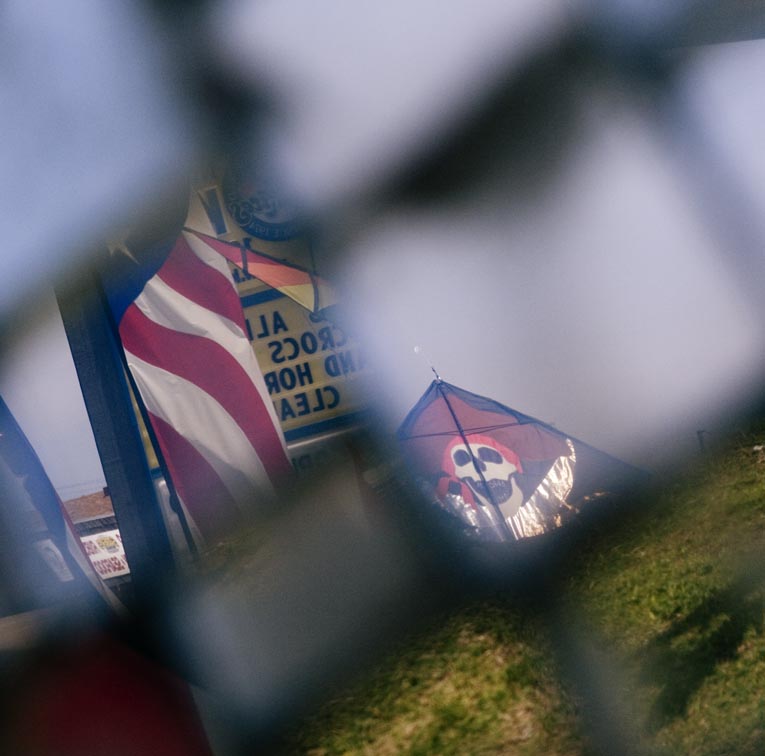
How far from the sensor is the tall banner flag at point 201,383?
132 cm

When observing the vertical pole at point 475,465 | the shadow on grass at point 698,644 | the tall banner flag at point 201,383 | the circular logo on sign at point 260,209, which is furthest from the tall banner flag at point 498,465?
the tall banner flag at point 201,383

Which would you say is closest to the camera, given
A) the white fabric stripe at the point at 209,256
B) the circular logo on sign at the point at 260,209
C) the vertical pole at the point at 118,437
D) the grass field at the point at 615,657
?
the grass field at the point at 615,657

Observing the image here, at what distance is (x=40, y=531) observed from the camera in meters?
1.00

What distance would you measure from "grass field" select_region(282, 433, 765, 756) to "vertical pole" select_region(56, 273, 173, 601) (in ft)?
1.81

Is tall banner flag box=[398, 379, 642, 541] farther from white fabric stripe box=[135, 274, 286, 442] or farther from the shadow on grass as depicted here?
white fabric stripe box=[135, 274, 286, 442]

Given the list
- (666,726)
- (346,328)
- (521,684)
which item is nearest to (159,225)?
(346,328)

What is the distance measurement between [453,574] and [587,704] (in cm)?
18

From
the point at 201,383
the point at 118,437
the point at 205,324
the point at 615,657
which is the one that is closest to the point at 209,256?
the point at 205,324

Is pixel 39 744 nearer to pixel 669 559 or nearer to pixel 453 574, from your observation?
pixel 453 574

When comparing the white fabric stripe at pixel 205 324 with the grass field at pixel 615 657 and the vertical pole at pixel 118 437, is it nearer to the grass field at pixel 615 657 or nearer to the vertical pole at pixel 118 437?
the vertical pole at pixel 118 437

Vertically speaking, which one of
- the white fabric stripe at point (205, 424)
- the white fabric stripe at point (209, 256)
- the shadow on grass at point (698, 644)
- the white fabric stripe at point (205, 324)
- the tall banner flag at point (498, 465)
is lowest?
the shadow on grass at point (698, 644)

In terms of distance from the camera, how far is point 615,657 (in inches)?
31.6

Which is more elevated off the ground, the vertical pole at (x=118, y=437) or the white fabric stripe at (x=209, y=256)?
the white fabric stripe at (x=209, y=256)

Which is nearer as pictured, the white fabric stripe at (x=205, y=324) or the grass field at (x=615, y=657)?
the grass field at (x=615, y=657)
